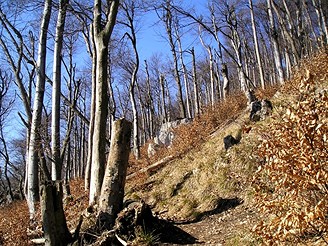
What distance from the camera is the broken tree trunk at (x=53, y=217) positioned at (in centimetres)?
611

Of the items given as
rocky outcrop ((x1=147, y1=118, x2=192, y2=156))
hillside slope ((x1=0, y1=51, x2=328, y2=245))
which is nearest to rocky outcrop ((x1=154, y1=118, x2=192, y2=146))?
rocky outcrop ((x1=147, y1=118, x2=192, y2=156))

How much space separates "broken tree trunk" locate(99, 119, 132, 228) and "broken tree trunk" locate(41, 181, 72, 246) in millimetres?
799

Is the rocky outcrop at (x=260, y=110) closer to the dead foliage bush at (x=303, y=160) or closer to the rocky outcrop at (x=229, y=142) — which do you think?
the rocky outcrop at (x=229, y=142)

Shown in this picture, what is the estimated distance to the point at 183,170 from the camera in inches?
434

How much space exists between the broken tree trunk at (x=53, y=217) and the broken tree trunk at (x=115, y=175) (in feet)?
2.62

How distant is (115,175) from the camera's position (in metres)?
6.90

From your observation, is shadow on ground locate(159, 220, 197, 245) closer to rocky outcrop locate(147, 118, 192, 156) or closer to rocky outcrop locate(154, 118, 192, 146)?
rocky outcrop locate(147, 118, 192, 156)

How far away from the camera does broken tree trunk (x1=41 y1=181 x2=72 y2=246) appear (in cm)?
611

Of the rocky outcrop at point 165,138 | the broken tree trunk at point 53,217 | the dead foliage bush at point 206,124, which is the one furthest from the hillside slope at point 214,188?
the rocky outcrop at point 165,138

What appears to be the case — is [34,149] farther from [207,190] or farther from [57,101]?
[207,190]

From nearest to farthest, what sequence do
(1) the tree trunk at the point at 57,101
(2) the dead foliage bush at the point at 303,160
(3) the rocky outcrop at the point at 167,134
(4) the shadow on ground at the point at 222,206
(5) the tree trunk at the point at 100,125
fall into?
1. (2) the dead foliage bush at the point at 303,160
2. (5) the tree trunk at the point at 100,125
3. (4) the shadow on ground at the point at 222,206
4. (1) the tree trunk at the point at 57,101
5. (3) the rocky outcrop at the point at 167,134

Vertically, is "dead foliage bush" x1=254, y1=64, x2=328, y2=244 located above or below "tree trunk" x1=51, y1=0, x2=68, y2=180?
below

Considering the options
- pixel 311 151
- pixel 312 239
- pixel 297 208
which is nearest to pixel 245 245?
pixel 312 239

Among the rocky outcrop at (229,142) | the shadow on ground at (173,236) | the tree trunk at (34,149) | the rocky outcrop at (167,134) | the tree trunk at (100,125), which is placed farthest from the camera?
the rocky outcrop at (167,134)
